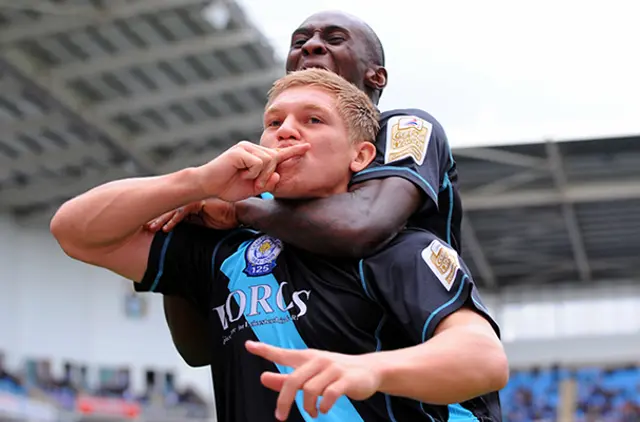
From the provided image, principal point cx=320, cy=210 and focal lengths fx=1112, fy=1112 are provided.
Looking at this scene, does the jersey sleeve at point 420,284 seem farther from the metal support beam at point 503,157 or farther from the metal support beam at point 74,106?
the metal support beam at point 74,106

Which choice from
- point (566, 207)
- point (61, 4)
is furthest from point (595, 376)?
point (61, 4)

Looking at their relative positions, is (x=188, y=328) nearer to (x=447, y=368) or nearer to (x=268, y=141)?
(x=268, y=141)

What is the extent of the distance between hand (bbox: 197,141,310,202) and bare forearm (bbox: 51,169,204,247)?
3cm

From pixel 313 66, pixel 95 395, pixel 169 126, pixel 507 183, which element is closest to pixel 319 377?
pixel 313 66

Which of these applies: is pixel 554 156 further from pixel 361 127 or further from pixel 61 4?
pixel 361 127

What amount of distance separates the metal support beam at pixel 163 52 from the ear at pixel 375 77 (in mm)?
14414

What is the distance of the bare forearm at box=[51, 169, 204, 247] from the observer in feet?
6.66

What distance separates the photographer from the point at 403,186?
2.16m

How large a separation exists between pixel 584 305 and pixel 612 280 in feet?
3.35

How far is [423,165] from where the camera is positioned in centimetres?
225

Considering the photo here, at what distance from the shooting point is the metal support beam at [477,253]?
23422 mm

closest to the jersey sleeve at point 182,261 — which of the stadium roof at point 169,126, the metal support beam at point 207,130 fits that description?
the stadium roof at point 169,126

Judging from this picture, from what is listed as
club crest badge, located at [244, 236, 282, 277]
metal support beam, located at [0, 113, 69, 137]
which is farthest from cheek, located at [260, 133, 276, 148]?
metal support beam, located at [0, 113, 69, 137]

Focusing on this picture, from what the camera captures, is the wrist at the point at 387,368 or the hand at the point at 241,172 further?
the hand at the point at 241,172
